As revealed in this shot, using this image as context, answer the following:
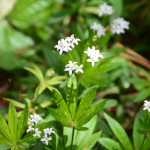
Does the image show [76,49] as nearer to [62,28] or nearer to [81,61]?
[81,61]

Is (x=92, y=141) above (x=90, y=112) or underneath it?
underneath

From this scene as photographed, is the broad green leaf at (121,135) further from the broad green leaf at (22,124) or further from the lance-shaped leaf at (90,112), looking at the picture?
the broad green leaf at (22,124)

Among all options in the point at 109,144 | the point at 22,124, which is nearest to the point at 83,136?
the point at 109,144

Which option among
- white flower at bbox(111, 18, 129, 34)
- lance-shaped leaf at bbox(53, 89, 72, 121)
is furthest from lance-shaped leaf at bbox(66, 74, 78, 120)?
white flower at bbox(111, 18, 129, 34)

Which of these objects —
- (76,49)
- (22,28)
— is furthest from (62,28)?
(76,49)

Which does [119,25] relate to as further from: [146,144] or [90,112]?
[146,144]

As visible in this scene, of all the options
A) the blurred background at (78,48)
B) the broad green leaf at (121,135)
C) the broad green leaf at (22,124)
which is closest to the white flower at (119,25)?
the blurred background at (78,48)

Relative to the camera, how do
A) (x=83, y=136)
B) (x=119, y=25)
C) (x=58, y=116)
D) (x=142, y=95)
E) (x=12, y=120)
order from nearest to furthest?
(x=58, y=116)
(x=12, y=120)
(x=83, y=136)
(x=119, y=25)
(x=142, y=95)

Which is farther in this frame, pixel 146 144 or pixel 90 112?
pixel 146 144
